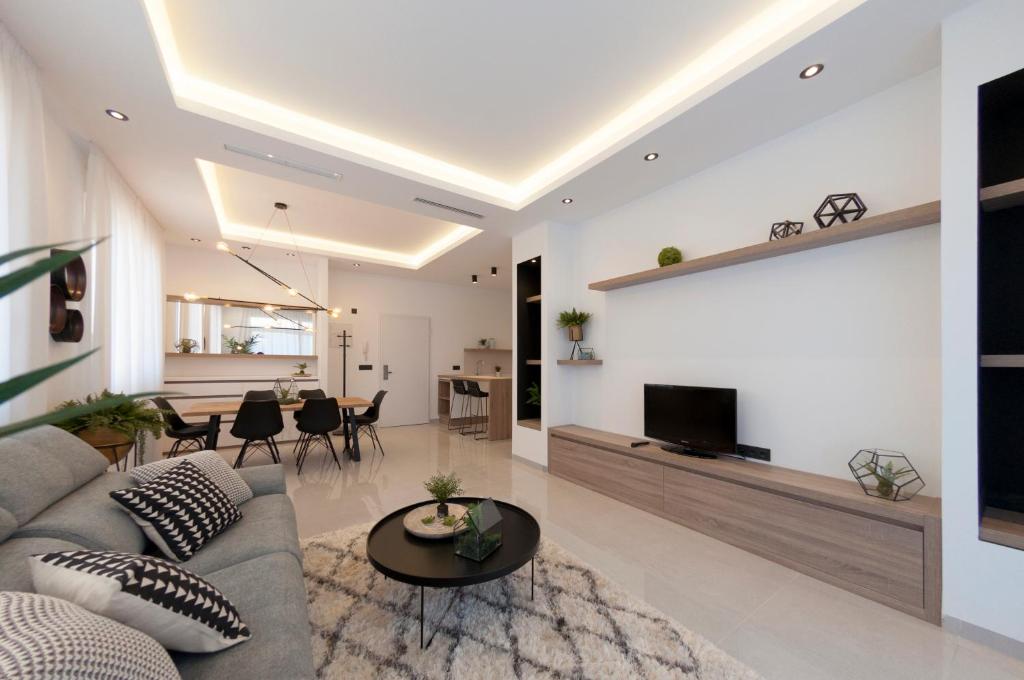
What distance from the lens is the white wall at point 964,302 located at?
194 cm

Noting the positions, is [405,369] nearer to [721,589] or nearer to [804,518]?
[721,589]

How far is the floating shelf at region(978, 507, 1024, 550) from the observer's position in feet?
6.16

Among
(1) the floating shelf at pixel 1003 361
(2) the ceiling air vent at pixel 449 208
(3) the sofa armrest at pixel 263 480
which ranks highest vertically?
(2) the ceiling air vent at pixel 449 208

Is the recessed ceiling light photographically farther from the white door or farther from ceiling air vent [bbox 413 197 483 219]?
the white door

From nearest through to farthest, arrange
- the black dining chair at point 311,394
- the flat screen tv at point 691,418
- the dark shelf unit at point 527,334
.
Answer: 1. the flat screen tv at point 691,418
2. the dark shelf unit at point 527,334
3. the black dining chair at point 311,394

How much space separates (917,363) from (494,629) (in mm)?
2715

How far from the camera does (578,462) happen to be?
416 cm

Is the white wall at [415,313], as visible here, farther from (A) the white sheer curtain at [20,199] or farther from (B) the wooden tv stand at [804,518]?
(B) the wooden tv stand at [804,518]

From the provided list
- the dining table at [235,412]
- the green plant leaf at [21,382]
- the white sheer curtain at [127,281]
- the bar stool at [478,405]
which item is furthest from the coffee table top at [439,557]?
the bar stool at [478,405]

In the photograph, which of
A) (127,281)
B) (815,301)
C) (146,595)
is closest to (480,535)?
(146,595)

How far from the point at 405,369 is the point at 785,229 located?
6304 mm

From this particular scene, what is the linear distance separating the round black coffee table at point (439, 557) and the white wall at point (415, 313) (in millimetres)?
5348

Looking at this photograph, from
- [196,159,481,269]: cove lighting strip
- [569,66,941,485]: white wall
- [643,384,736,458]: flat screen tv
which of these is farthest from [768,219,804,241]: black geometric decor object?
[196,159,481,269]: cove lighting strip

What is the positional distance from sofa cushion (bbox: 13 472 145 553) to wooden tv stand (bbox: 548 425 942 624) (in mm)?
3129
